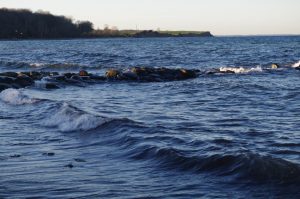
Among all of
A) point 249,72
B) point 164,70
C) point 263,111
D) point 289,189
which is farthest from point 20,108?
point 249,72

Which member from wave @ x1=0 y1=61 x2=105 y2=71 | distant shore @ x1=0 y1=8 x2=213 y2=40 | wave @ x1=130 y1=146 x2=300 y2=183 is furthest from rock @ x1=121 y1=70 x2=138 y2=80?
distant shore @ x1=0 y1=8 x2=213 y2=40

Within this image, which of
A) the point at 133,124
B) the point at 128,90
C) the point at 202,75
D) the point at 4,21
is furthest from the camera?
the point at 4,21

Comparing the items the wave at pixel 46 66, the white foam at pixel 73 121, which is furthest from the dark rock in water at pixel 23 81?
the wave at pixel 46 66

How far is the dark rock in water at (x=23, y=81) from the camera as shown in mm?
28141

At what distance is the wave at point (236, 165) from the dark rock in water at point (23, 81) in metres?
18.9

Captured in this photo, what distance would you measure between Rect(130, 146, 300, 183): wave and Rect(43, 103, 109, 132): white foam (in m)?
3.70

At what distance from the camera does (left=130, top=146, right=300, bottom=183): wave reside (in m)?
8.59

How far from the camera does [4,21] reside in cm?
16038

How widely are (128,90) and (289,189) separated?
58.4ft

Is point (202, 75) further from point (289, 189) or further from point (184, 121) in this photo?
point (289, 189)

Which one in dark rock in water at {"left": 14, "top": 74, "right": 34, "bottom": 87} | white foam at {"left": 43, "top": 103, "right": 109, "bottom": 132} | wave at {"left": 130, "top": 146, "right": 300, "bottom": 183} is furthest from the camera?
dark rock in water at {"left": 14, "top": 74, "right": 34, "bottom": 87}

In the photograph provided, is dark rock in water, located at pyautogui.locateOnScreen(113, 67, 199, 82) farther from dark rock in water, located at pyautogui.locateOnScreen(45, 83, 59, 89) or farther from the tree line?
the tree line

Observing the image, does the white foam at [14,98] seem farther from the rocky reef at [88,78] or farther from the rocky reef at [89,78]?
the rocky reef at [88,78]

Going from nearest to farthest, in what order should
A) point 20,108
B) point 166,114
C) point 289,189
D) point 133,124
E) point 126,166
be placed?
point 289,189, point 126,166, point 133,124, point 166,114, point 20,108
